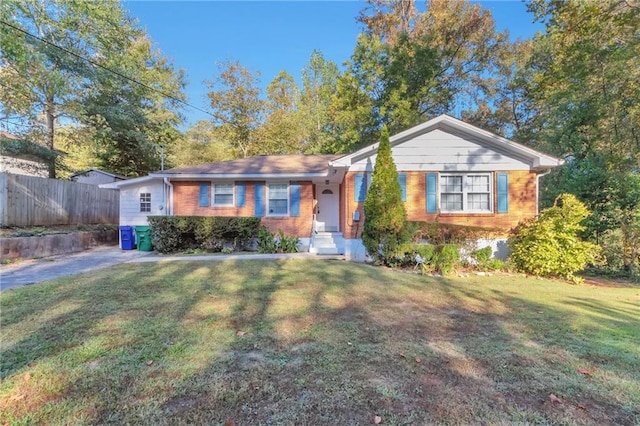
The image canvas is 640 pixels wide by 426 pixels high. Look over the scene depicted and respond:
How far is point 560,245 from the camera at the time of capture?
7.87m

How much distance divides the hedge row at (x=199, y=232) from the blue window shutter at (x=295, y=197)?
1448 millimetres

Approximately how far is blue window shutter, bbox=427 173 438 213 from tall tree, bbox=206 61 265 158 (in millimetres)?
18066

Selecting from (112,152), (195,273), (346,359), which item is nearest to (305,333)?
(346,359)

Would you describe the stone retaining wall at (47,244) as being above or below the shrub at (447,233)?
below

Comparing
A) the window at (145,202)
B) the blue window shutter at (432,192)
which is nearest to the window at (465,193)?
the blue window shutter at (432,192)

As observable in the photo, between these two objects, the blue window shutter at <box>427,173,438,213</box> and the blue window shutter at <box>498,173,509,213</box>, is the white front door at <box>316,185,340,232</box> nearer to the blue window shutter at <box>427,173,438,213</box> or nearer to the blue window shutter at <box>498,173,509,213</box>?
the blue window shutter at <box>427,173,438,213</box>

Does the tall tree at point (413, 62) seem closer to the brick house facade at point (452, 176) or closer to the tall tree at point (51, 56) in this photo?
the brick house facade at point (452, 176)

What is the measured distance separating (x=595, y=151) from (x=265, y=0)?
45.4ft

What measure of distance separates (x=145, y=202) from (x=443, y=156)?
11.0 m

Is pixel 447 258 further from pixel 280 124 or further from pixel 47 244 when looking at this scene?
pixel 280 124

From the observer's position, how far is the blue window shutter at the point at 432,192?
10.0 metres

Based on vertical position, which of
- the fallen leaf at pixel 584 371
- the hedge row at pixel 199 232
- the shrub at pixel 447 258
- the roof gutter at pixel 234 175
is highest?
the roof gutter at pixel 234 175

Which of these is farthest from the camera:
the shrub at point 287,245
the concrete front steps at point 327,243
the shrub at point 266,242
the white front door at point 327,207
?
the white front door at point 327,207

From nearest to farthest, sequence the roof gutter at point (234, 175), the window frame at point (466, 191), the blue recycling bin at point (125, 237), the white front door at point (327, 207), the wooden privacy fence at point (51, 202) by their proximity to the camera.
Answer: the window frame at point (466, 191)
the wooden privacy fence at point (51, 202)
the roof gutter at point (234, 175)
the blue recycling bin at point (125, 237)
the white front door at point (327, 207)
